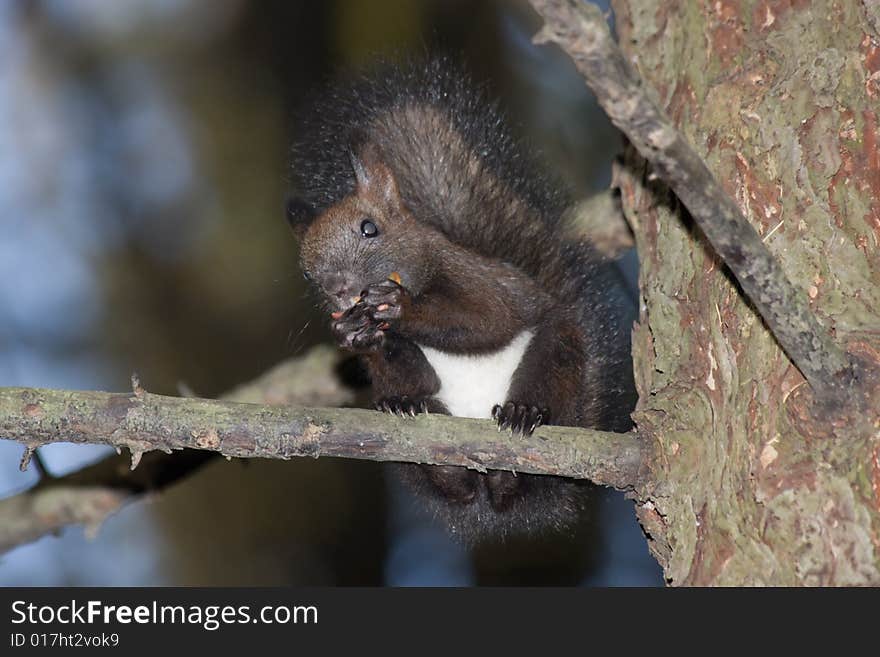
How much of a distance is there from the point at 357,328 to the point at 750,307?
4.00 ft

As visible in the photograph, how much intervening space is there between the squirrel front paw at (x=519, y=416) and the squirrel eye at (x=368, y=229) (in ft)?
2.77

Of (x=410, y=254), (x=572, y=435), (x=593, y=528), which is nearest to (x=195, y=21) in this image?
(x=410, y=254)

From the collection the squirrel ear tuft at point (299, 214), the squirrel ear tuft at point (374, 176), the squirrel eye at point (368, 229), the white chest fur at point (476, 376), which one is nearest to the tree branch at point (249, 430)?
the white chest fur at point (476, 376)

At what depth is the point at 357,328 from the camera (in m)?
3.17

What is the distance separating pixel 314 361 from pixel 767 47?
2.30 m

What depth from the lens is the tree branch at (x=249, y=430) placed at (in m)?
2.21

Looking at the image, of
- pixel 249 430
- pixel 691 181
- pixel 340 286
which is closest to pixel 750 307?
pixel 691 181

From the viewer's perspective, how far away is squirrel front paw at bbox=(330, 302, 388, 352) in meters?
3.18

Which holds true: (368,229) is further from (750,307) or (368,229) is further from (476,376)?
(750,307)

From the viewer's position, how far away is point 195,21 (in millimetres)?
5918

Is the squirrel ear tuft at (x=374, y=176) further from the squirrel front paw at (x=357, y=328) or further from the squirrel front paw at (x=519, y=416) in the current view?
the squirrel front paw at (x=519, y=416)

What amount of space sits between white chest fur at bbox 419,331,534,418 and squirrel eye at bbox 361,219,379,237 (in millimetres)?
427

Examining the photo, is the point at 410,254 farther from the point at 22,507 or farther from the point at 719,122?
the point at 22,507

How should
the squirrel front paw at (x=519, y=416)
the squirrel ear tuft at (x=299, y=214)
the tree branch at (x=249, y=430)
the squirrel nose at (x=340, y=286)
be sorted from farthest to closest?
the squirrel ear tuft at (x=299, y=214)
the squirrel nose at (x=340, y=286)
the squirrel front paw at (x=519, y=416)
the tree branch at (x=249, y=430)
